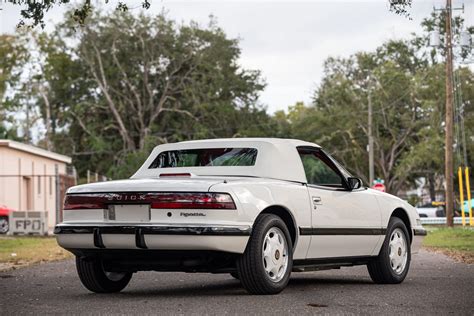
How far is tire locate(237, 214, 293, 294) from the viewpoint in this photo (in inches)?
380

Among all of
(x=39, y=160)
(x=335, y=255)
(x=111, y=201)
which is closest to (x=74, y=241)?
(x=111, y=201)

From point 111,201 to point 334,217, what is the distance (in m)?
2.56

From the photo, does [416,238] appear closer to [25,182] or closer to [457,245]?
[457,245]

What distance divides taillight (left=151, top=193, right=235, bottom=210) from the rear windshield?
1.32m

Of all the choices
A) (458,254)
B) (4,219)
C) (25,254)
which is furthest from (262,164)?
(4,219)

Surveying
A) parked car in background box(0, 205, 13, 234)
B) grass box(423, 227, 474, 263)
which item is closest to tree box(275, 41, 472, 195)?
parked car in background box(0, 205, 13, 234)

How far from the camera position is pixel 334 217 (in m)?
11.1

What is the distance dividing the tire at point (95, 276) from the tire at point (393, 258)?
122 inches

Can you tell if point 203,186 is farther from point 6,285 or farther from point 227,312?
point 6,285

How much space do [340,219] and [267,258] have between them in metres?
1.58

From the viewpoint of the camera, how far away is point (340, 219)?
1120cm

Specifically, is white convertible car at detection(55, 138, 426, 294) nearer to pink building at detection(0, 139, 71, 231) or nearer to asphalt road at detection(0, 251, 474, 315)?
asphalt road at detection(0, 251, 474, 315)

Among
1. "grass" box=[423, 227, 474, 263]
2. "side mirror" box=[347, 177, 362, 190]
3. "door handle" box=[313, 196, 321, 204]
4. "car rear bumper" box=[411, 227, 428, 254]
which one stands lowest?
"grass" box=[423, 227, 474, 263]

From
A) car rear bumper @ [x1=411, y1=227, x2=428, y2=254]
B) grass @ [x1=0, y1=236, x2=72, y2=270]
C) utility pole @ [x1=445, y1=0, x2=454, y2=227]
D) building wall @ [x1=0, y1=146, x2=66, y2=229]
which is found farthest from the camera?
building wall @ [x1=0, y1=146, x2=66, y2=229]
